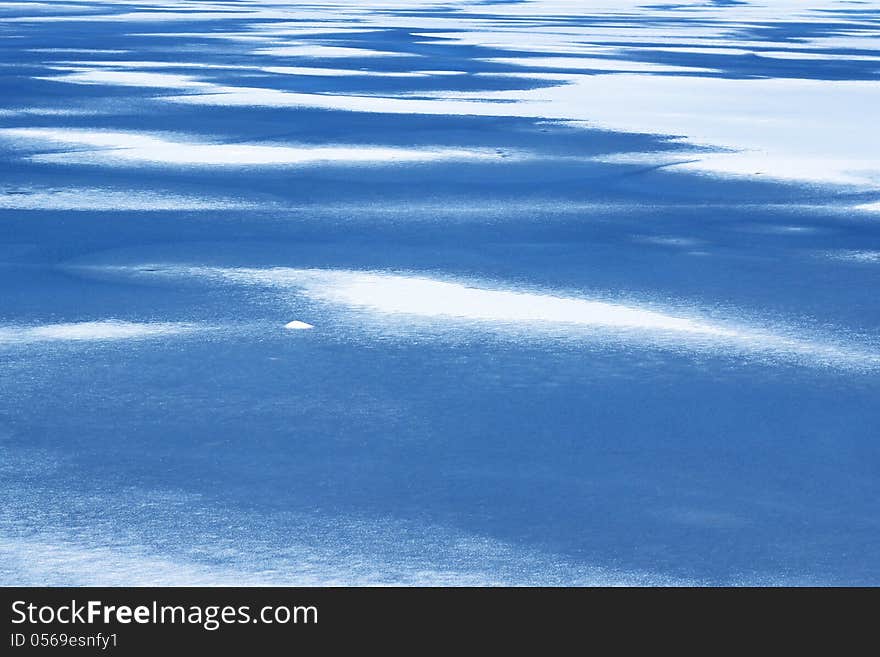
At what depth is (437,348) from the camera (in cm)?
455

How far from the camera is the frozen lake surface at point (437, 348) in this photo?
313 centimetres

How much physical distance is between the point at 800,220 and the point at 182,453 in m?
3.91

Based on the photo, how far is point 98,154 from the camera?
863 cm

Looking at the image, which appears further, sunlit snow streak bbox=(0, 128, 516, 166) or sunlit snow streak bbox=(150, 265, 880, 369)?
sunlit snow streak bbox=(0, 128, 516, 166)

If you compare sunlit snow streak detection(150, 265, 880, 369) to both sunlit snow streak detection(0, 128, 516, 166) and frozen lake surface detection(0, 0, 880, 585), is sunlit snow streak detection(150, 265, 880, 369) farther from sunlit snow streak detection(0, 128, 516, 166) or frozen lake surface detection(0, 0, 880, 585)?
sunlit snow streak detection(0, 128, 516, 166)

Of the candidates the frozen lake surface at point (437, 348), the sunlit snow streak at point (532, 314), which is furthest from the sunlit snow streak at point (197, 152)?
the sunlit snow streak at point (532, 314)

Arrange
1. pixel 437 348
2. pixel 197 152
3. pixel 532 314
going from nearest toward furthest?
pixel 437 348, pixel 532 314, pixel 197 152

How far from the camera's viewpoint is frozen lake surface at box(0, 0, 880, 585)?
3.13 m

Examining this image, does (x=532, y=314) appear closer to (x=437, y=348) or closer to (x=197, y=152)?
(x=437, y=348)

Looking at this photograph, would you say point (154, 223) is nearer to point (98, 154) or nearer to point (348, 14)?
point (98, 154)

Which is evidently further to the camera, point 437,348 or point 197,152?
point 197,152

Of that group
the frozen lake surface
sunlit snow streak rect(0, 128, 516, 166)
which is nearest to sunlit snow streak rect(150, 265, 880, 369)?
the frozen lake surface

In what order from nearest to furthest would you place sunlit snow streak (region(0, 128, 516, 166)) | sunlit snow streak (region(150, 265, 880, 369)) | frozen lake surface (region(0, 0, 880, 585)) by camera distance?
frozen lake surface (region(0, 0, 880, 585)) < sunlit snow streak (region(150, 265, 880, 369)) < sunlit snow streak (region(0, 128, 516, 166))

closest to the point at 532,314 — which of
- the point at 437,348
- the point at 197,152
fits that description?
the point at 437,348
